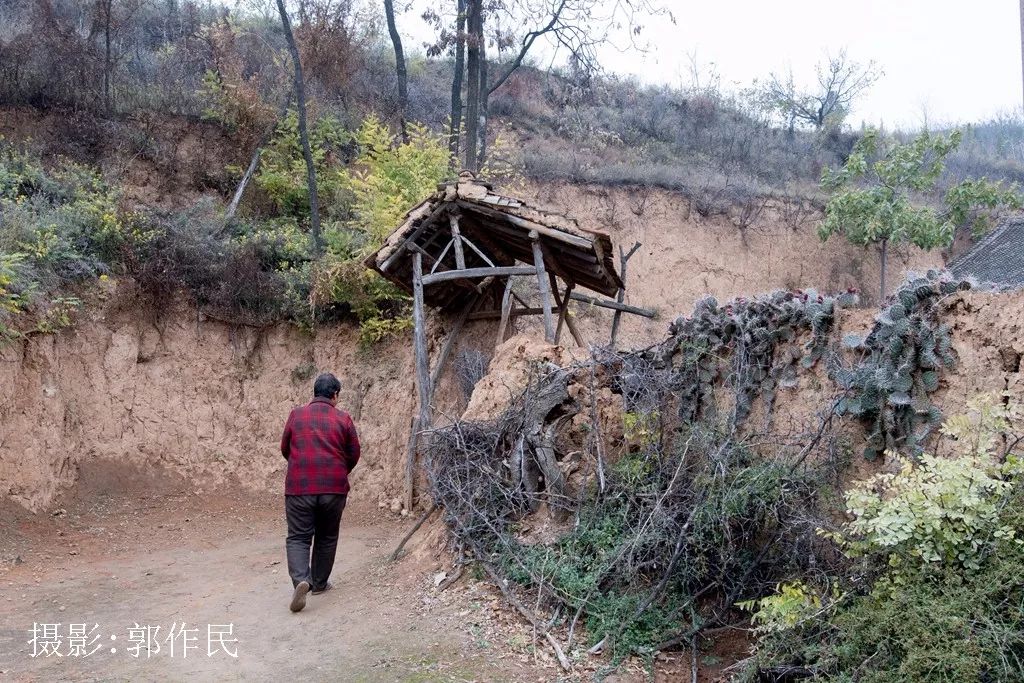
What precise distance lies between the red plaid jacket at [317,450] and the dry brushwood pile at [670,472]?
3.06 feet

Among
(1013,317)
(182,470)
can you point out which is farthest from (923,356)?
(182,470)

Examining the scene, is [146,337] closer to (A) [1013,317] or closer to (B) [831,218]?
(A) [1013,317]

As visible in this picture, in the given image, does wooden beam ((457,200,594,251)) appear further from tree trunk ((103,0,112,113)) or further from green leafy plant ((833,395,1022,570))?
tree trunk ((103,0,112,113))

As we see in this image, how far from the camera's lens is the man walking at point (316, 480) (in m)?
6.80

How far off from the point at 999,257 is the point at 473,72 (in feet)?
41.2

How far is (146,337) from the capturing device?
1241cm

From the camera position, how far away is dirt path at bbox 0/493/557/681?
555 cm

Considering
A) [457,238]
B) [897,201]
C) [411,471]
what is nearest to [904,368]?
[457,238]

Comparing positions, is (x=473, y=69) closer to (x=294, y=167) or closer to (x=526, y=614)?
(x=294, y=167)

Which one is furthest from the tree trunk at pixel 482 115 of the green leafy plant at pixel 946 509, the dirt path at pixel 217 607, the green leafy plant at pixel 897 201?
the green leafy plant at pixel 946 509

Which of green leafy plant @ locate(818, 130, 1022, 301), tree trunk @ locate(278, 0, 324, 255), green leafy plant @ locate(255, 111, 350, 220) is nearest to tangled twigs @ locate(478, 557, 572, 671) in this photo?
tree trunk @ locate(278, 0, 324, 255)

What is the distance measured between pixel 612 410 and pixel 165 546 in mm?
6126

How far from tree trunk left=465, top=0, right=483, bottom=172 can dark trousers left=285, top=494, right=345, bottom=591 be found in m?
10.8

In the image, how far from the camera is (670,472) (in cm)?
Answer: 642
